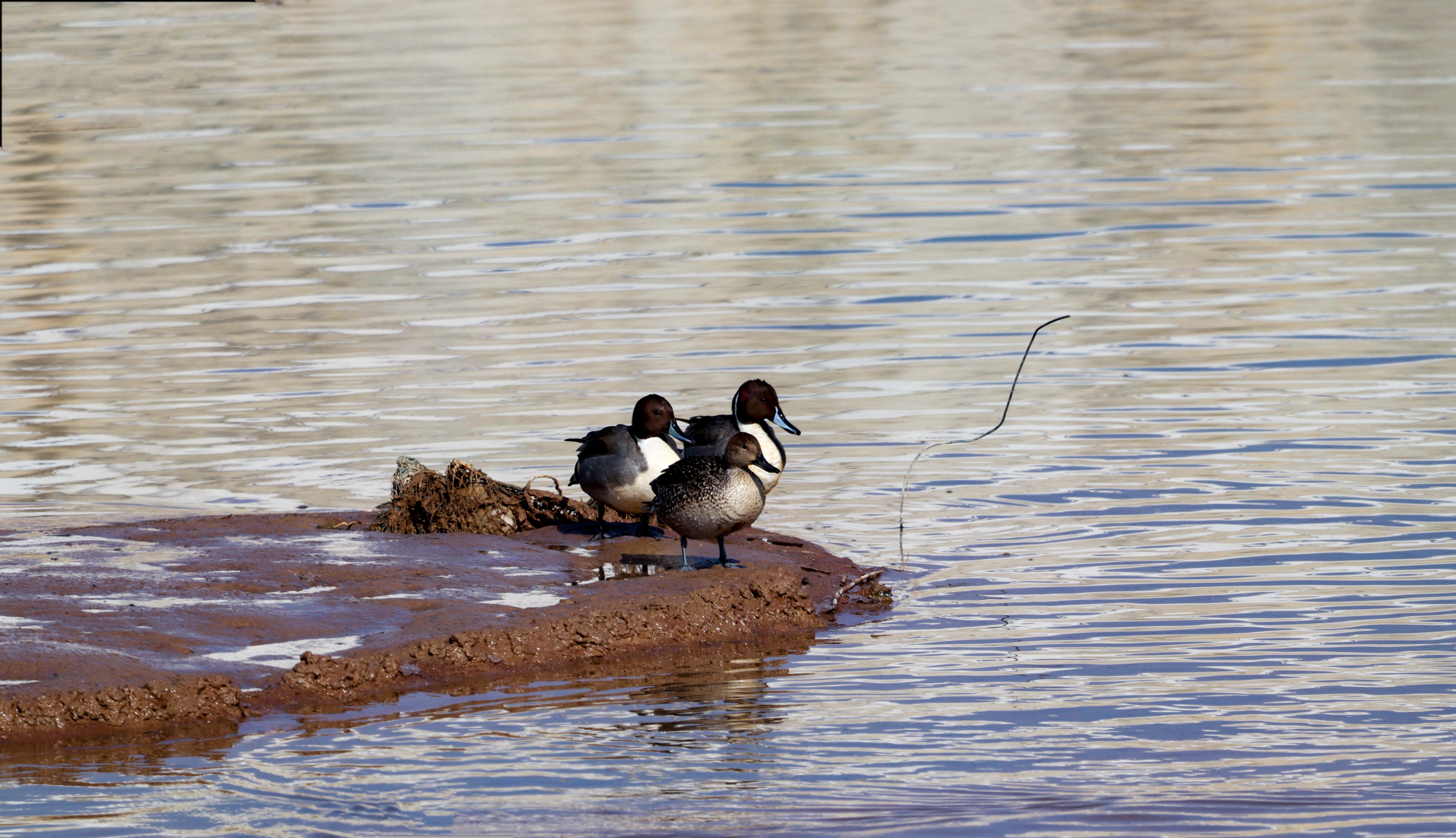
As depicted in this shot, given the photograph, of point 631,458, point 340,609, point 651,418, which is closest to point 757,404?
point 651,418

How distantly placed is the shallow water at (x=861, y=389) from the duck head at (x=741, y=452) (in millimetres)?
1073

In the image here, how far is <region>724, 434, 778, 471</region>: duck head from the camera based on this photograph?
984 cm

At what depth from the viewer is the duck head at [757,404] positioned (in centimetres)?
1102

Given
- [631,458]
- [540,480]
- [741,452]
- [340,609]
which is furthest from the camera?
[540,480]

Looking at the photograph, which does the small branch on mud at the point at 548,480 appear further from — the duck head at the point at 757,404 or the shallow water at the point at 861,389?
the duck head at the point at 757,404

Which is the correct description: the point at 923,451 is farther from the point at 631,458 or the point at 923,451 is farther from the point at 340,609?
the point at 340,609

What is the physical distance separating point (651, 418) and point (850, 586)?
1523 mm

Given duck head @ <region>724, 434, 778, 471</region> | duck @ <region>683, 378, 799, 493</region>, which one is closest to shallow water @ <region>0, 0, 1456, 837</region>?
duck @ <region>683, 378, 799, 493</region>

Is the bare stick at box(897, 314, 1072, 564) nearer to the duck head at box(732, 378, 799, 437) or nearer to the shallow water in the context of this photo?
the shallow water

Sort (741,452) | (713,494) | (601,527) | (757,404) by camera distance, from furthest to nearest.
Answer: (757,404) < (601,527) < (741,452) < (713,494)

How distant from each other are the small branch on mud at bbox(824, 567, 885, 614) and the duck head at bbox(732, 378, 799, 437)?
1.31 metres

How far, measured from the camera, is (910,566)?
10.7 metres

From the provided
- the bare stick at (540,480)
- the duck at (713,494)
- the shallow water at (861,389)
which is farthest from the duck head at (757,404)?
the bare stick at (540,480)

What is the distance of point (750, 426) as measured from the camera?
1118 cm
